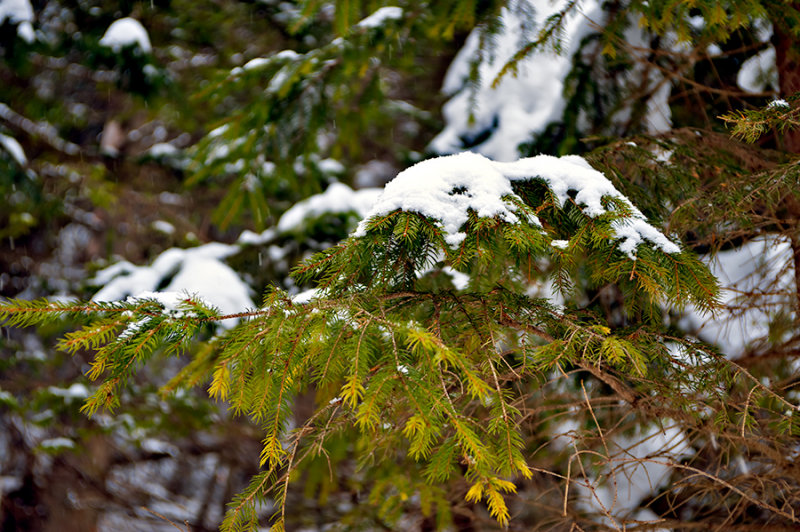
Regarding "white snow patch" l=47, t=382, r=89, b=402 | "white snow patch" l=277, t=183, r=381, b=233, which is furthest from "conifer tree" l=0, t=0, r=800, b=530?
"white snow patch" l=47, t=382, r=89, b=402

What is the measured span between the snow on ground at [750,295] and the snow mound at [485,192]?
0.68m

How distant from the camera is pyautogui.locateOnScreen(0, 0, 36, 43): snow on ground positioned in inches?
164

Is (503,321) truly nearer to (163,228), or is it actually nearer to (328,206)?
(328,206)

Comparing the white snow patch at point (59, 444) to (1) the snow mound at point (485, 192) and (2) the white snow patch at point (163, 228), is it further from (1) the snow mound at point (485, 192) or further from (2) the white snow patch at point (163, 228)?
(1) the snow mound at point (485, 192)

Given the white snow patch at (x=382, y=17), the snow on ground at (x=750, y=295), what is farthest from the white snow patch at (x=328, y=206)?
the snow on ground at (x=750, y=295)

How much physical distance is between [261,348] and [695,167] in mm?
2054

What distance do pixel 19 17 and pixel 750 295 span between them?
220 inches

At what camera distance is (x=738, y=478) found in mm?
2008

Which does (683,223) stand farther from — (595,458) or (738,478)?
(595,458)

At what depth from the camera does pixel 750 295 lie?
89.2 inches

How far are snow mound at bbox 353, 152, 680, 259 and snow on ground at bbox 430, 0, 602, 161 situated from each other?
5.71ft

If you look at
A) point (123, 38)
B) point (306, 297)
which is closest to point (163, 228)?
point (123, 38)

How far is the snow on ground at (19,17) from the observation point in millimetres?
4175

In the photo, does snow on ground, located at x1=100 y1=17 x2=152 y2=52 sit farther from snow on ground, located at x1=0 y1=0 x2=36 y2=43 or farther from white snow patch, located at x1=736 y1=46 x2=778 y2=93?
white snow patch, located at x1=736 y1=46 x2=778 y2=93
